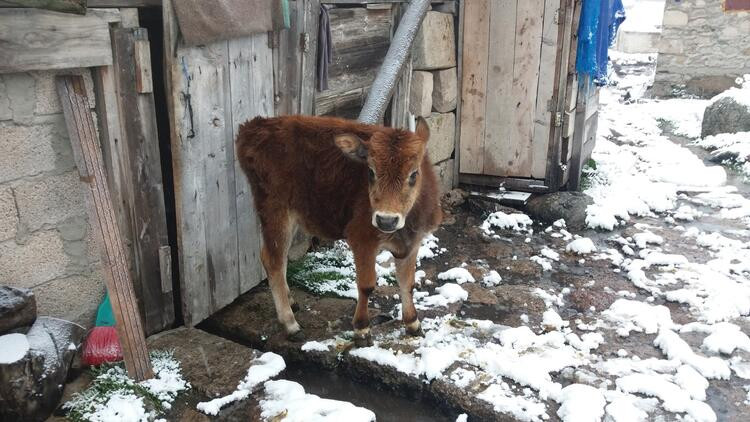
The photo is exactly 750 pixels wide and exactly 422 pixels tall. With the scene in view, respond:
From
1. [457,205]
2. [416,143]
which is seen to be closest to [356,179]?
[416,143]

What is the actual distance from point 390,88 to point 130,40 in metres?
2.76

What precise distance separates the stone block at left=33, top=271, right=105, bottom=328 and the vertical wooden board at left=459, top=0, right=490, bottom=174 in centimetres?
556

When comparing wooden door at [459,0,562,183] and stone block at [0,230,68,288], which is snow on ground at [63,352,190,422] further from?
wooden door at [459,0,562,183]

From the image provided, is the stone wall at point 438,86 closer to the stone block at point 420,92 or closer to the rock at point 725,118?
the stone block at point 420,92

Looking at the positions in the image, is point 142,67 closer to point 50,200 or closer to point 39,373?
point 50,200

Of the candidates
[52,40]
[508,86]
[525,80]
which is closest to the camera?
[52,40]

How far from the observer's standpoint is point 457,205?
7984 mm

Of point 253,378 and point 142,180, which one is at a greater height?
point 142,180

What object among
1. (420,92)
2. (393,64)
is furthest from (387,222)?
(420,92)

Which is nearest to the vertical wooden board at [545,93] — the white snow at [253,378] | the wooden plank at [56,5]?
the white snow at [253,378]

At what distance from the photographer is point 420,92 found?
7.35 m

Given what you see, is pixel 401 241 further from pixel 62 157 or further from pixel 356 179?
pixel 62 157

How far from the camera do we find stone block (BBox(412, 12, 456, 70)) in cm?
719

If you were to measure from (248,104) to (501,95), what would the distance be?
4204 millimetres
